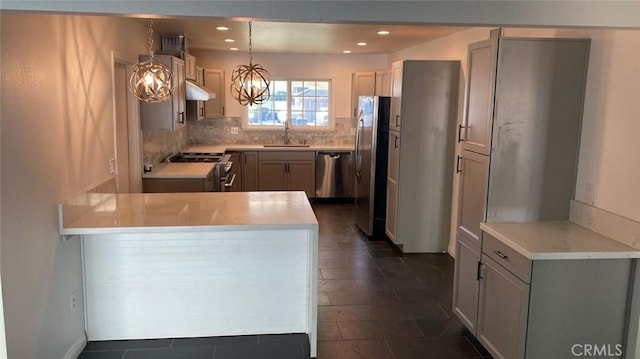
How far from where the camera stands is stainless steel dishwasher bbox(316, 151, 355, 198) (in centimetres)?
777

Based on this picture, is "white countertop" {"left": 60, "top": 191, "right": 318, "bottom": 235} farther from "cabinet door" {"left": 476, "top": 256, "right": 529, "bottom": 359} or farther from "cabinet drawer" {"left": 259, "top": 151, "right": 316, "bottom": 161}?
"cabinet drawer" {"left": 259, "top": 151, "right": 316, "bottom": 161}

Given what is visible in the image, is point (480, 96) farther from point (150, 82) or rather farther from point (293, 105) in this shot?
point (293, 105)

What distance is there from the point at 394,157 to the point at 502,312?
270 centimetres

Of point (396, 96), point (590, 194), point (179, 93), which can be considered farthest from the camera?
point (396, 96)

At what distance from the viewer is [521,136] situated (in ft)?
10.0

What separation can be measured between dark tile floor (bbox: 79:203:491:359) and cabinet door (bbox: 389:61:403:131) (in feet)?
4.55

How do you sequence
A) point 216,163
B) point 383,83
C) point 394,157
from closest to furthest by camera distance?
point 394,157 < point 216,163 < point 383,83

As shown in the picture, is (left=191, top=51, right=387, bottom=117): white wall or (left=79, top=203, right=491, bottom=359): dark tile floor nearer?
(left=79, top=203, right=491, bottom=359): dark tile floor

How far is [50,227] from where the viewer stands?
2732mm

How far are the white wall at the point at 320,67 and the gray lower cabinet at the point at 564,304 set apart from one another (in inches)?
230

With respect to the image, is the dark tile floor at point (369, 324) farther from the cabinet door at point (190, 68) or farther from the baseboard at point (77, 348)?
the cabinet door at point (190, 68)

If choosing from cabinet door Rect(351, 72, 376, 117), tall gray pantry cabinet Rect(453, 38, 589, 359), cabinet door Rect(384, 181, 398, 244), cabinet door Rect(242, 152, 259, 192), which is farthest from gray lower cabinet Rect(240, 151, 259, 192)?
tall gray pantry cabinet Rect(453, 38, 589, 359)

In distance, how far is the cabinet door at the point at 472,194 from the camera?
3.16m

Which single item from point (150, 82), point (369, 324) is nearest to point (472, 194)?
point (369, 324)
